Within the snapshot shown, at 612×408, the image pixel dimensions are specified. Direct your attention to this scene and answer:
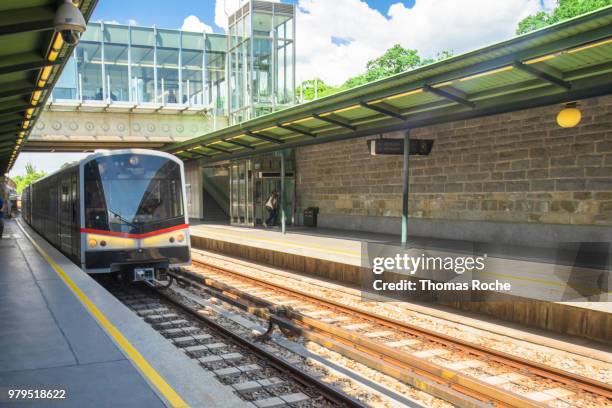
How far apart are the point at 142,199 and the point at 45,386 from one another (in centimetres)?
622

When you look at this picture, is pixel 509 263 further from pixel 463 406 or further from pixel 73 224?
pixel 73 224

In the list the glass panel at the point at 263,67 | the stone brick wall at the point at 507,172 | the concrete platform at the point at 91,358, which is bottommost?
the concrete platform at the point at 91,358

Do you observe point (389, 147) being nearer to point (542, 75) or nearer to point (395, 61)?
point (542, 75)

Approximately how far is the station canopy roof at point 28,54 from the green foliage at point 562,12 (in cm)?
2908

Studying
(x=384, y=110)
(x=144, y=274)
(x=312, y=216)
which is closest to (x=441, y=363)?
(x=144, y=274)

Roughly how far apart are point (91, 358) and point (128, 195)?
5.62m

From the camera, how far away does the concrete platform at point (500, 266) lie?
705 centimetres

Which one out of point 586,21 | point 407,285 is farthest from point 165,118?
point 586,21

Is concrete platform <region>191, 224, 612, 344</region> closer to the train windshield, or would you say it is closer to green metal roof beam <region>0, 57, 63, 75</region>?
the train windshield

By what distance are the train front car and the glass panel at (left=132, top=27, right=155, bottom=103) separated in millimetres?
19759

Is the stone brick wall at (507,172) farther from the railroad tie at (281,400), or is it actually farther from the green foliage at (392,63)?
the green foliage at (392,63)

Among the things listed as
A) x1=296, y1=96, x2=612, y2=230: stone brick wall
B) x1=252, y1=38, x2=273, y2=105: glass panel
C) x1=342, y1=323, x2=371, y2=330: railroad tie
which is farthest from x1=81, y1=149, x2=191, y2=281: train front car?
x1=252, y1=38, x2=273, y2=105: glass panel

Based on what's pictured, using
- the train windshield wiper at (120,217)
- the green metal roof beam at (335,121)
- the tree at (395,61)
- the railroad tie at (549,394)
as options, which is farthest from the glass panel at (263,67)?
the tree at (395,61)

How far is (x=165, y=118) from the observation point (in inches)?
1091
